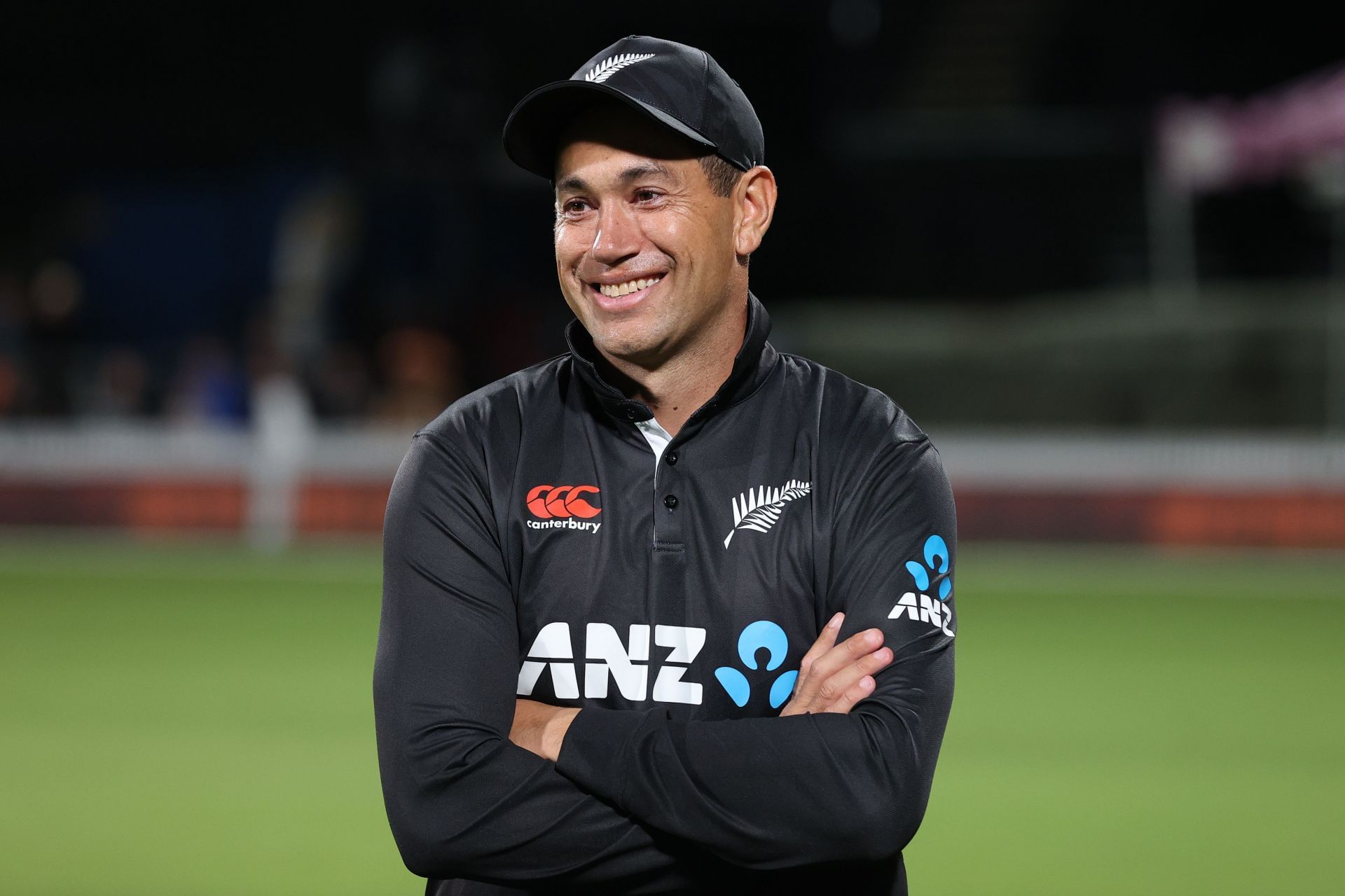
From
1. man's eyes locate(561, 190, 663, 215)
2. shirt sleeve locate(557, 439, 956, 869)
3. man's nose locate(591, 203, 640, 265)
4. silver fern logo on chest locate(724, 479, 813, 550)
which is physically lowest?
shirt sleeve locate(557, 439, 956, 869)

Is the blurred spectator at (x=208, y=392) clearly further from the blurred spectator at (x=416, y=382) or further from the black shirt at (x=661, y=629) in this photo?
the black shirt at (x=661, y=629)

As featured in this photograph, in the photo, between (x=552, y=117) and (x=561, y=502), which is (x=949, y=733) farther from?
(x=552, y=117)

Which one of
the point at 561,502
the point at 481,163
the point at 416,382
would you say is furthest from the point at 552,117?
the point at 481,163

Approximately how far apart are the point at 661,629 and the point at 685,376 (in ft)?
1.38

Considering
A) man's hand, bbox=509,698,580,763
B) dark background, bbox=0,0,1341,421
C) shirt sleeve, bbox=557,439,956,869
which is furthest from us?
dark background, bbox=0,0,1341,421

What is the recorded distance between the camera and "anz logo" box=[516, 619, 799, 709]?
2443 mm

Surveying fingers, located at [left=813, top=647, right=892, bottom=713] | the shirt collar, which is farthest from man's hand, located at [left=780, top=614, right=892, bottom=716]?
the shirt collar

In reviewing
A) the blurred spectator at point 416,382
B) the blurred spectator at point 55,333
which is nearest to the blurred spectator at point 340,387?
the blurred spectator at point 416,382

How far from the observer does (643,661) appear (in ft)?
8.03

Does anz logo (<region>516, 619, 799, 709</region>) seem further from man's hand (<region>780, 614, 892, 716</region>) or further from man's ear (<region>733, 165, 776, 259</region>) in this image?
man's ear (<region>733, 165, 776, 259</region>)

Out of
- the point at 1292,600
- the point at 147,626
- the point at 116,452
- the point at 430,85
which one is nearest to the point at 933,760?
the point at 147,626

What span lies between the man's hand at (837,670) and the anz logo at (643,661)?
0.06m

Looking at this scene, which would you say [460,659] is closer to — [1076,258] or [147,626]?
[147,626]

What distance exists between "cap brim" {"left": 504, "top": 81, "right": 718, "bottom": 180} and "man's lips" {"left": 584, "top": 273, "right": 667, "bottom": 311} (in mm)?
218
